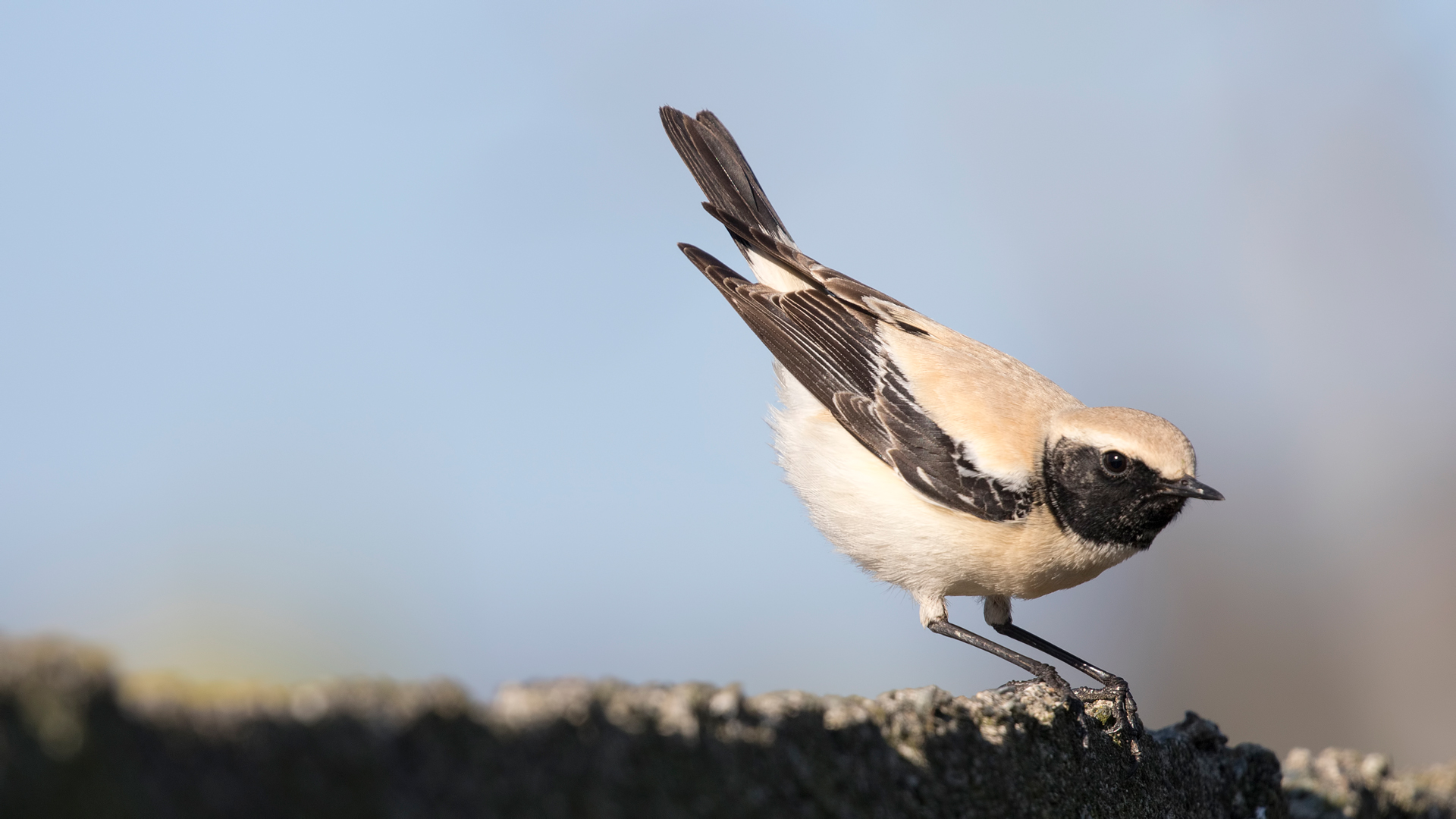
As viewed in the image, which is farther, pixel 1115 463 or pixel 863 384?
pixel 863 384

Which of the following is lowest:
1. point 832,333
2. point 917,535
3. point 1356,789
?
point 1356,789

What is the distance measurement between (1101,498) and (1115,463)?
153 millimetres

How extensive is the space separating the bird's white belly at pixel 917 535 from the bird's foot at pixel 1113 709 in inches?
30.0

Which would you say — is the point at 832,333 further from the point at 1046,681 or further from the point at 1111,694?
the point at 1111,694

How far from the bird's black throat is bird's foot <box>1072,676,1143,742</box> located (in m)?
0.85

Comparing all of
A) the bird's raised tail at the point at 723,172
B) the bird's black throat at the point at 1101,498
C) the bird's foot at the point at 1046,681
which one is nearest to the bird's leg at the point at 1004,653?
the bird's foot at the point at 1046,681

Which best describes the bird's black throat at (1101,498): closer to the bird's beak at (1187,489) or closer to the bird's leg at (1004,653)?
the bird's beak at (1187,489)

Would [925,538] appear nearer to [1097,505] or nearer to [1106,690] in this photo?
[1097,505]

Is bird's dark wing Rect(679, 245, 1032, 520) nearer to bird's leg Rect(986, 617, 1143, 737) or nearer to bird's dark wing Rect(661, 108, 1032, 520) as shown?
bird's dark wing Rect(661, 108, 1032, 520)

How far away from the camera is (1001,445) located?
4773mm

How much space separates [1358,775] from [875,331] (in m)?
2.81

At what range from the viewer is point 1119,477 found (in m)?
4.57

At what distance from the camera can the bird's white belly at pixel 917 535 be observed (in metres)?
4.54

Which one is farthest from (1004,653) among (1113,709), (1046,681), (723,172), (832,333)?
(723,172)
